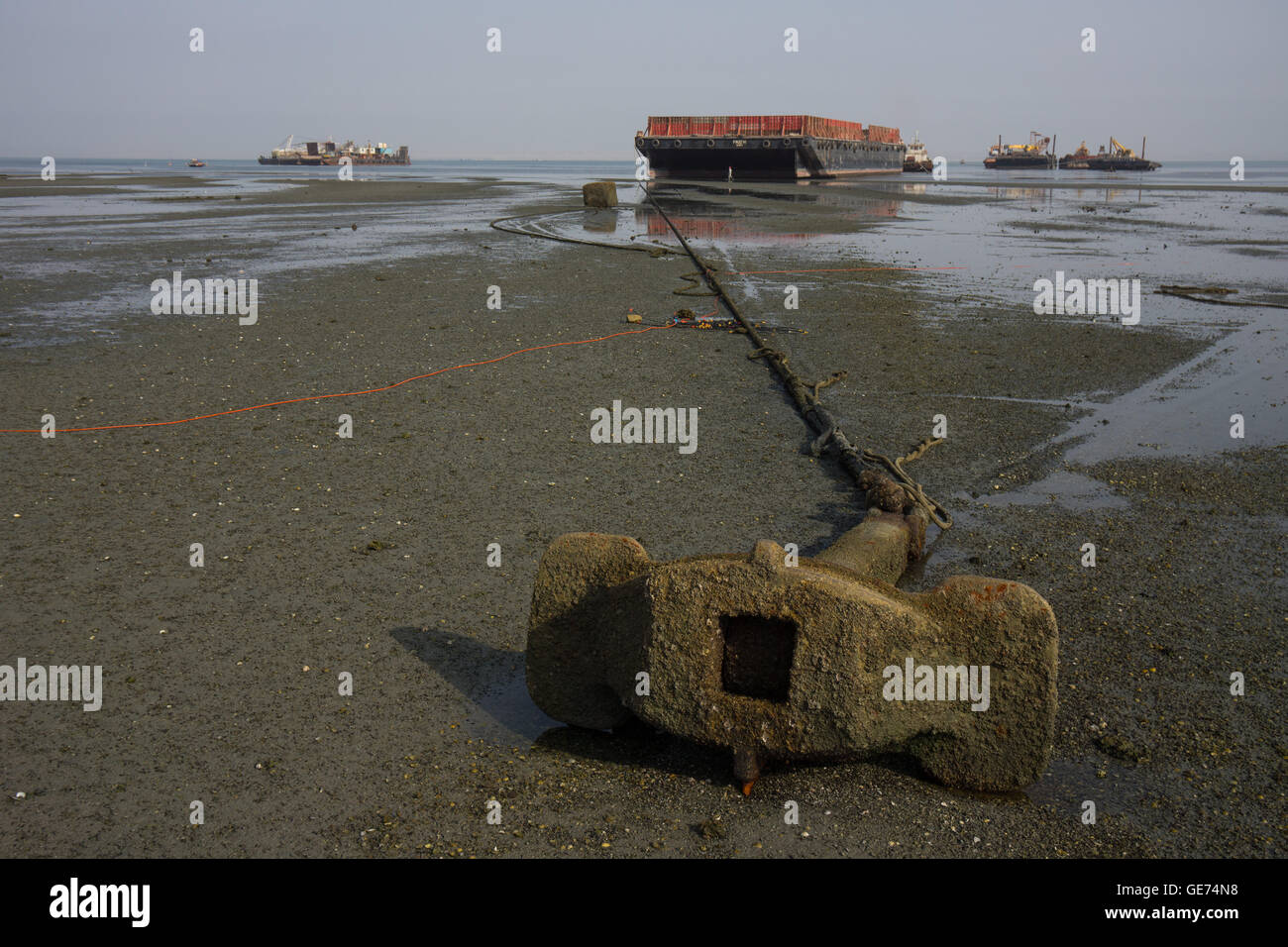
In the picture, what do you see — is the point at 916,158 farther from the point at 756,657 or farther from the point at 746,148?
the point at 756,657

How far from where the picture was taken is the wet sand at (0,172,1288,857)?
279 centimetres

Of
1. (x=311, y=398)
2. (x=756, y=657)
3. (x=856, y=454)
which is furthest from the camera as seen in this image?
(x=311, y=398)

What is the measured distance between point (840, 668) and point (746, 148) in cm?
5374

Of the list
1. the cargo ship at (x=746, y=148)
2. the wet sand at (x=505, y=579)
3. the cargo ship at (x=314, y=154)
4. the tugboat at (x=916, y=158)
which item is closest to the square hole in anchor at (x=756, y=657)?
the wet sand at (x=505, y=579)

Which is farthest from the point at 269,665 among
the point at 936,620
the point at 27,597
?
the point at 936,620

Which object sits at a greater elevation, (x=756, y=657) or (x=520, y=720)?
(x=756, y=657)

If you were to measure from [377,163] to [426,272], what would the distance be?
137 metres

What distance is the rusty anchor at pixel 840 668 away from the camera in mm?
2865

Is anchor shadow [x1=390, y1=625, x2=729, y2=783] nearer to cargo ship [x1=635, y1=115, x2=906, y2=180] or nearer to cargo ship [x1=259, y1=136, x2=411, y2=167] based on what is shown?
cargo ship [x1=635, y1=115, x2=906, y2=180]

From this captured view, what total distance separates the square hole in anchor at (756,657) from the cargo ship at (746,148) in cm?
5220

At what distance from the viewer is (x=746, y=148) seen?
52750 mm

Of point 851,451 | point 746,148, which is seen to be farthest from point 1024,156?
point 851,451

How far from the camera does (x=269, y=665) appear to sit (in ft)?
11.8
